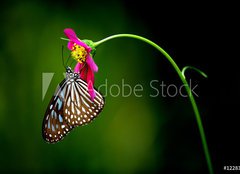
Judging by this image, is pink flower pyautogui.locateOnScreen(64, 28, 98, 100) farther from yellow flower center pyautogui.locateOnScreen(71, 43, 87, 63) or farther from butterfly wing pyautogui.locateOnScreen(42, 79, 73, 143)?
butterfly wing pyautogui.locateOnScreen(42, 79, 73, 143)

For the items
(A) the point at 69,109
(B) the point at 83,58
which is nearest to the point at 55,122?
(A) the point at 69,109

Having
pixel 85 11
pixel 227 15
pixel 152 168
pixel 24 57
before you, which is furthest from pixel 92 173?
pixel 227 15

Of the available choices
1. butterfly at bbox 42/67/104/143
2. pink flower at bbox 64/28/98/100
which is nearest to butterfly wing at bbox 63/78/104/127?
butterfly at bbox 42/67/104/143

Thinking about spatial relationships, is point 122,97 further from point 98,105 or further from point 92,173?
point 98,105

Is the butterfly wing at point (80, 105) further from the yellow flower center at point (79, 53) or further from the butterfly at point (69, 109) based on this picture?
the yellow flower center at point (79, 53)

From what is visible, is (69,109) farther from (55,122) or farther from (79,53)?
(79,53)
